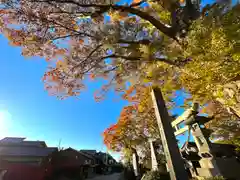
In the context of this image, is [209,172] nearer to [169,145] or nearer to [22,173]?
[169,145]

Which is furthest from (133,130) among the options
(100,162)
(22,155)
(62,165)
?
(100,162)

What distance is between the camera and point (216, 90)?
2.84 metres

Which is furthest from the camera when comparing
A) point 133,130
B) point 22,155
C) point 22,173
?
point 22,155

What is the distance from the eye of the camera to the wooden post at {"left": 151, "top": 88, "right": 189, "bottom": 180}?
2131 millimetres

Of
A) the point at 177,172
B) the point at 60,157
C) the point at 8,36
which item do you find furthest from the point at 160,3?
the point at 60,157

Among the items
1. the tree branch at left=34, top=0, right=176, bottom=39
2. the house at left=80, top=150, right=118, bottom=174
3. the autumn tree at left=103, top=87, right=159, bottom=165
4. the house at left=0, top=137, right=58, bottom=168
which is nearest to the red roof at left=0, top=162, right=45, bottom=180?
the house at left=0, top=137, right=58, bottom=168

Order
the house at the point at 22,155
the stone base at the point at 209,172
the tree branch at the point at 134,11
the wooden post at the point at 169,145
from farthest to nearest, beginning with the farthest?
the house at the point at 22,155 → the tree branch at the point at 134,11 → the stone base at the point at 209,172 → the wooden post at the point at 169,145

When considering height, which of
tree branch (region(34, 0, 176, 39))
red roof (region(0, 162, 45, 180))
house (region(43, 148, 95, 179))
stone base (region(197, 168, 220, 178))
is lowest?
stone base (region(197, 168, 220, 178))

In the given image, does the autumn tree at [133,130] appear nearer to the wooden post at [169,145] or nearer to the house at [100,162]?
the wooden post at [169,145]

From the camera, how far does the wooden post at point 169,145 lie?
2.13 metres

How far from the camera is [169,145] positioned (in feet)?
7.64

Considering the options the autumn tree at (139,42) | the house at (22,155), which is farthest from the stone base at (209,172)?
the house at (22,155)

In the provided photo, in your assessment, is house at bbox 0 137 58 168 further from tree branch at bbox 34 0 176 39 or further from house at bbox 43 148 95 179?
tree branch at bbox 34 0 176 39

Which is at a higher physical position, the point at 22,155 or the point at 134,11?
the point at 134,11
